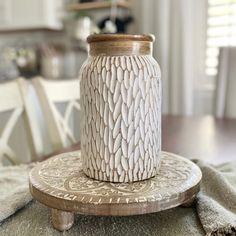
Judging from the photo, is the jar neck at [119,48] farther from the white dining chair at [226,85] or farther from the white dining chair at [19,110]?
the white dining chair at [226,85]

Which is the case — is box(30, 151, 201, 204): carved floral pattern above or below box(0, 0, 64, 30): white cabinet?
below

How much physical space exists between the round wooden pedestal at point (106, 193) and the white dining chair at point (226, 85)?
1298 millimetres

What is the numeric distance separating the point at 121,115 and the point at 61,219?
0.18 meters

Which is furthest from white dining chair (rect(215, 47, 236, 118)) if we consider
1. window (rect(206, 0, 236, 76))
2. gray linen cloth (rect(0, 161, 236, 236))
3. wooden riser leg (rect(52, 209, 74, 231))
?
wooden riser leg (rect(52, 209, 74, 231))

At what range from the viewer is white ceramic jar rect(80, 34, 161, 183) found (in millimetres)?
559

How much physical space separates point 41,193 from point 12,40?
2816 mm

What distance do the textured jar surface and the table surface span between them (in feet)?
1.40

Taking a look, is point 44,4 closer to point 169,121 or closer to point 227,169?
point 169,121

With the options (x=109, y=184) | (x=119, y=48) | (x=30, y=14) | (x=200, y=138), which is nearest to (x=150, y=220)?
(x=109, y=184)

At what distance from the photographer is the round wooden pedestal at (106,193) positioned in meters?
0.49

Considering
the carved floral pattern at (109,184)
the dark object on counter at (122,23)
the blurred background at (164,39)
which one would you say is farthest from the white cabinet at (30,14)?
the carved floral pattern at (109,184)

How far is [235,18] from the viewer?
2.31 meters

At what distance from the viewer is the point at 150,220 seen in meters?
0.57

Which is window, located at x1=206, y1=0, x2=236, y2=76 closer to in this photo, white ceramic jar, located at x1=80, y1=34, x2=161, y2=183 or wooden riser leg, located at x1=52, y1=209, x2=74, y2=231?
white ceramic jar, located at x1=80, y1=34, x2=161, y2=183
